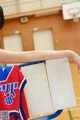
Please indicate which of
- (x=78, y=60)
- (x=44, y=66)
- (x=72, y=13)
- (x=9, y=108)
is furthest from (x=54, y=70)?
(x=72, y=13)

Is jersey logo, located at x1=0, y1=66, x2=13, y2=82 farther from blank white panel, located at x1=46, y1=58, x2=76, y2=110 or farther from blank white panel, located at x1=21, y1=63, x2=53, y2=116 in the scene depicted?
blank white panel, located at x1=46, y1=58, x2=76, y2=110

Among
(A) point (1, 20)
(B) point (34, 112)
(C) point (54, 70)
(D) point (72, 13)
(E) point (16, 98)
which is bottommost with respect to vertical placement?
(B) point (34, 112)

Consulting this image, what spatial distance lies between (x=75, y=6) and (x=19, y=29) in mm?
2644

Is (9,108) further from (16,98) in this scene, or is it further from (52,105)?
(52,105)

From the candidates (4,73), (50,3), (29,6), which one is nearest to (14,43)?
(29,6)

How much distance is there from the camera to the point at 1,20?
147 cm

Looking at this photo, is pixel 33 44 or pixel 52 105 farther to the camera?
pixel 33 44

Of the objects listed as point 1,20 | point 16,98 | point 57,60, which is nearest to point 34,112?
point 16,98

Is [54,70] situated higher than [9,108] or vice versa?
[54,70]

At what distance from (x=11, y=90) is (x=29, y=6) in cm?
975

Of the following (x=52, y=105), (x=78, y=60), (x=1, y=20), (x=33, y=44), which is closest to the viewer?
(x=78, y=60)

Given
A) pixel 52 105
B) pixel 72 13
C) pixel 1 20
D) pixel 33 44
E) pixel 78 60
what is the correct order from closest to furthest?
1. pixel 78 60
2. pixel 1 20
3. pixel 52 105
4. pixel 72 13
5. pixel 33 44

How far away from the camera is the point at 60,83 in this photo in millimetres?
1546

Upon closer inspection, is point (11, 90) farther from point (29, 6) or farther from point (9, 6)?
point (9, 6)
